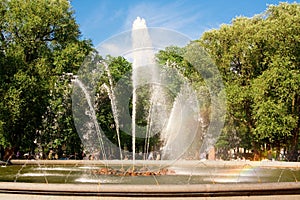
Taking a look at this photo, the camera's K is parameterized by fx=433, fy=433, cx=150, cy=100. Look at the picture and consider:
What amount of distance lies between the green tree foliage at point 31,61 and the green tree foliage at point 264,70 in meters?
10.3

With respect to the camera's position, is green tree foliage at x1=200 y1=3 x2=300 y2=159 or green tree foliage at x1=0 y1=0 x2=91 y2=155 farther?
green tree foliage at x1=200 y1=3 x2=300 y2=159

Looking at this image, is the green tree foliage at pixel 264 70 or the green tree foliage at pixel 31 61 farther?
the green tree foliage at pixel 264 70

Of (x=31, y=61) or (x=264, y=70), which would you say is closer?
(x=31, y=61)

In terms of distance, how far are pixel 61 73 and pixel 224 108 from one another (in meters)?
11.4

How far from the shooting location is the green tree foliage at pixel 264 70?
26.8 metres

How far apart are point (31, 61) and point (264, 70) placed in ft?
52.4

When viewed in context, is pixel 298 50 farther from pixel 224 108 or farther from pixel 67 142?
pixel 67 142

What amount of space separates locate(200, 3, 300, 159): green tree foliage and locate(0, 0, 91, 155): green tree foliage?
1026 centimetres

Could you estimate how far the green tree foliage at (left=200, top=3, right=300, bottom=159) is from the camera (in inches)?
1054

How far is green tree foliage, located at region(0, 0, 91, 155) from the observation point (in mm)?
26484

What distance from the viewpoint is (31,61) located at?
96.1 ft

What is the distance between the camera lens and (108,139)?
1298 inches

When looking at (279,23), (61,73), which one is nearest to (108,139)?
(61,73)

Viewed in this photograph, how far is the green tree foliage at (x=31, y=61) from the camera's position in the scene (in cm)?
2648
